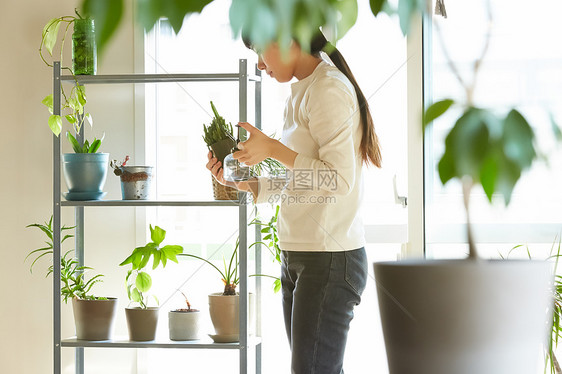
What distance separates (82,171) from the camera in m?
2.29

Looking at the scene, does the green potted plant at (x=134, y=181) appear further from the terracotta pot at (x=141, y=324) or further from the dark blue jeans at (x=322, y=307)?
the dark blue jeans at (x=322, y=307)

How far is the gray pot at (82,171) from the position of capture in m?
2.28

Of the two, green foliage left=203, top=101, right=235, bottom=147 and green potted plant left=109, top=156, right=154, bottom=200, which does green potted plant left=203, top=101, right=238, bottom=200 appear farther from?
green potted plant left=109, top=156, right=154, bottom=200

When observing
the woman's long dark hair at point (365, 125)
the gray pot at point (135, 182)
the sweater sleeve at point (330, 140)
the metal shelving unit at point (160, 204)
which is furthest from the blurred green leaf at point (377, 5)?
the gray pot at point (135, 182)

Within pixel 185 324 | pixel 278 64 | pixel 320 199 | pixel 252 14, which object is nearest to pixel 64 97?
pixel 185 324

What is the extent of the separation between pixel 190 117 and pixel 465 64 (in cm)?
106

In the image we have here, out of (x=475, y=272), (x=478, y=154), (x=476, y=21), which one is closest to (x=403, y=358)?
(x=475, y=272)

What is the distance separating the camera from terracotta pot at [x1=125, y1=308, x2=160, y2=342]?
2.27 metres

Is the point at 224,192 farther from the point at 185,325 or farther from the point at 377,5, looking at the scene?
the point at 377,5

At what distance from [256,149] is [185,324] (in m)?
0.86

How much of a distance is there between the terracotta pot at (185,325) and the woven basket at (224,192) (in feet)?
1.35

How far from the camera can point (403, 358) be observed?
0.67m

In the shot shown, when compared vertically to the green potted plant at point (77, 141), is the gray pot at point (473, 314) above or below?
below

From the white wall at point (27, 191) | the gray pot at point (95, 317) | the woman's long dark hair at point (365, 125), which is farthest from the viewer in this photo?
the white wall at point (27, 191)
